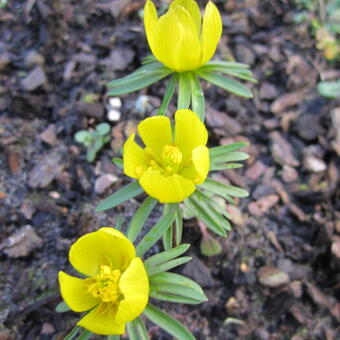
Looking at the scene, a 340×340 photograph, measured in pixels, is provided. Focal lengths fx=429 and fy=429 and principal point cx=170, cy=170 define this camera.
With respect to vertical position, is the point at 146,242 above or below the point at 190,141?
below

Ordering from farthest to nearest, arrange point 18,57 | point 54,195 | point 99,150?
point 18,57, point 99,150, point 54,195

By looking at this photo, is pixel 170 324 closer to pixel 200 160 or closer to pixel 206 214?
pixel 206 214

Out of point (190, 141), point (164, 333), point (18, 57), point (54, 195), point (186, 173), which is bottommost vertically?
point (164, 333)

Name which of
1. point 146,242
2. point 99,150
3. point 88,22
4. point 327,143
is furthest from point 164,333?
point 88,22

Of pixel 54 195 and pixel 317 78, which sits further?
pixel 317 78

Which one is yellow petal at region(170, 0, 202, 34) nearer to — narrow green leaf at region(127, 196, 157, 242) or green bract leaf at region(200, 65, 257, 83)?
green bract leaf at region(200, 65, 257, 83)

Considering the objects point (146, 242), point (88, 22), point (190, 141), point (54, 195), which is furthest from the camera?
point (88, 22)

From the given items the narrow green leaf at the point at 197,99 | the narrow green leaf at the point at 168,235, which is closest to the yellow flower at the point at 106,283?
the narrow green leaf at the point at 168,235

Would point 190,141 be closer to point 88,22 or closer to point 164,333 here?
point 164,333

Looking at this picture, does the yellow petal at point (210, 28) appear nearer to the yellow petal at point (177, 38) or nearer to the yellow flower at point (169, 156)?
the yellow petal at point (177, 38)

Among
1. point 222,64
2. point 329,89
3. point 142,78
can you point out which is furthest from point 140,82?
point 329,89
